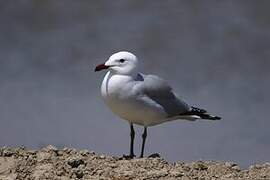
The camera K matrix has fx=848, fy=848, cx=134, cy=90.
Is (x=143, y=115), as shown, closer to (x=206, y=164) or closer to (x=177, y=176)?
(x=206, y=164)

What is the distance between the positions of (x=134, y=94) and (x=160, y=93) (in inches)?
17.8

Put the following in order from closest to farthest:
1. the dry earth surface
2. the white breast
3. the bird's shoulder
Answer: the dry earth surface, the white breast, the bird's shoulder

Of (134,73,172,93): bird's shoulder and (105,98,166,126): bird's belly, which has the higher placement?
(134,73,172,93): bird's shoulder

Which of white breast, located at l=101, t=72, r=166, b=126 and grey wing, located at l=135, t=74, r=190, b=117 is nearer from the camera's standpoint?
white breast, located at l=101, t=72, r=166, b=126

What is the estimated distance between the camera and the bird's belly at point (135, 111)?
7.76 m

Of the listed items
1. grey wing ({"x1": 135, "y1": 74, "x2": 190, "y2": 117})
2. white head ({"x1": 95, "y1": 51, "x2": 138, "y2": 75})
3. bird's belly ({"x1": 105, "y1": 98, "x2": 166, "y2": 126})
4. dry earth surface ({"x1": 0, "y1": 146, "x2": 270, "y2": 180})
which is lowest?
dry earth surface ({"x1": 0, "y1": 146, "x2": 270, "y2": 180})

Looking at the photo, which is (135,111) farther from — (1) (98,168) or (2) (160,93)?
(1) (98,168)

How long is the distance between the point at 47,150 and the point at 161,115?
52.2 inches

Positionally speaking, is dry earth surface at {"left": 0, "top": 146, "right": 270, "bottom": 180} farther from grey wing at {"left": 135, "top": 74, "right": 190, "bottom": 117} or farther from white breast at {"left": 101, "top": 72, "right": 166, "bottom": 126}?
grey wing at {"left": 135, "top": 74, "right": 190, "bottom": 117}

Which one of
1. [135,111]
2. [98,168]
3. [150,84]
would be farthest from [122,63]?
[98,168]

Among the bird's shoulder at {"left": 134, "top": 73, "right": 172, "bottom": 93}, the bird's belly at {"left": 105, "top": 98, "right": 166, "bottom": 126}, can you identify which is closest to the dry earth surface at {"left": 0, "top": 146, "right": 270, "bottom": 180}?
the bird's belly at {"left": 105, "top": 98, "right": 166, "bottom": 126}

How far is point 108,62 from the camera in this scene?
26.2 feet

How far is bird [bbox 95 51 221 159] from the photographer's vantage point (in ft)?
25.5

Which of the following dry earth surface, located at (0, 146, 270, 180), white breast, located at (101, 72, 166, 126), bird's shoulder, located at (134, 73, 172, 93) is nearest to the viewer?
dry earth surface, located at (0, 146, 270, 180)
